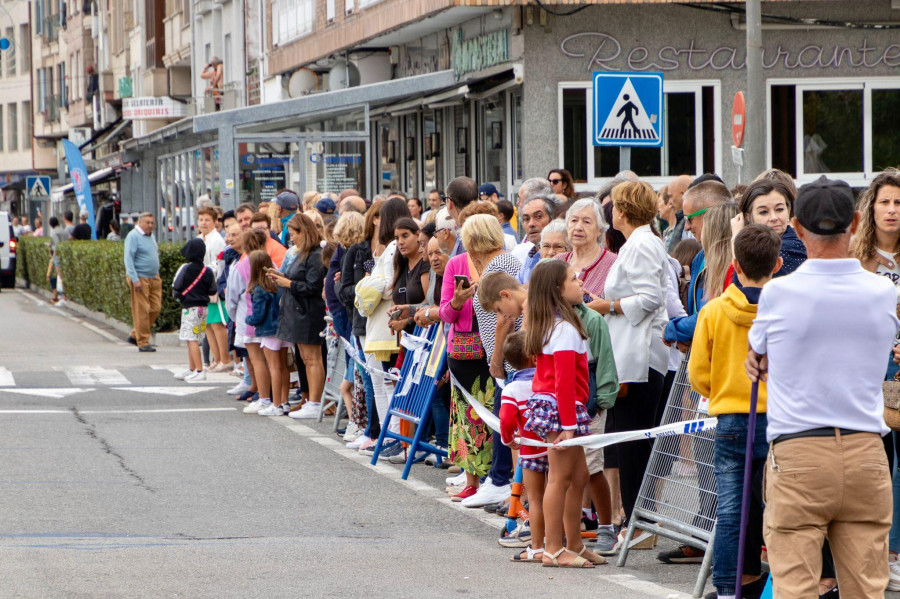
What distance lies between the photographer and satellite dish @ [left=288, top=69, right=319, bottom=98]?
97.6 feet

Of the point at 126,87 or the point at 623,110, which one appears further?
the point at 126,87

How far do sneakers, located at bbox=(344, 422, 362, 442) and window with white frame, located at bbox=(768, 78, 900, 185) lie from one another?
10.1 metres

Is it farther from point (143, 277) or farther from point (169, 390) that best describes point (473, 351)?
point (143, 277)

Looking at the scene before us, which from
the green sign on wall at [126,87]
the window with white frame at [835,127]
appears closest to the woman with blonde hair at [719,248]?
the window with white frame at [835,127]

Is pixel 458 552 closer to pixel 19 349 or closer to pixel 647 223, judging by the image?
pixel 647 223

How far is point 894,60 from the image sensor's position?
2027 centimetres

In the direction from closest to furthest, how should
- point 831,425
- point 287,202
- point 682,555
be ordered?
point 831,425 → point 682,555 → point 287,202

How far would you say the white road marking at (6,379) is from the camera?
55.1 ft

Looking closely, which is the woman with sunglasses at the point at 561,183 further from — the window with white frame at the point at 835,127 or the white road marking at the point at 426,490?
the window with white frame at the point at 835,127

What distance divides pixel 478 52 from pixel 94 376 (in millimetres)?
7330

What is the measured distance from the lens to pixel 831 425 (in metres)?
4.87

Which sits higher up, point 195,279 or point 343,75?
point 343,75

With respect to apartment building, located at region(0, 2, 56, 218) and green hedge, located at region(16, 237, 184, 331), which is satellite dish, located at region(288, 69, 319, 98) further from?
apartment building, located at region(0, 2, 56, 218)

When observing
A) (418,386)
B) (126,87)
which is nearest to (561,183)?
(418,386)
